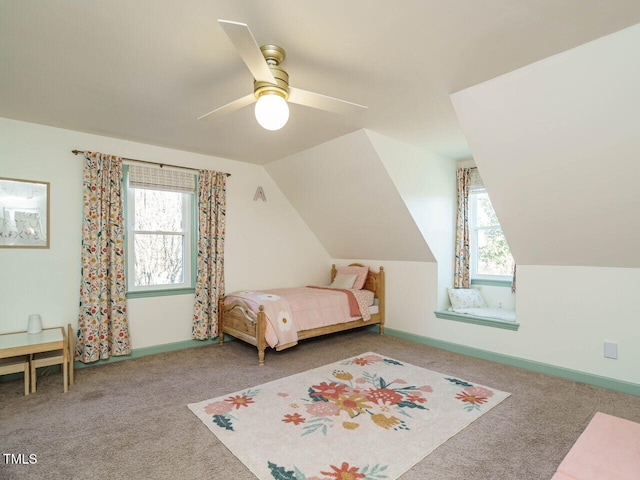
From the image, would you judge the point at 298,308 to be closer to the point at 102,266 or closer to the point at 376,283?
the point at 376,283

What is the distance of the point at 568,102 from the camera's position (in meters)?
2.35

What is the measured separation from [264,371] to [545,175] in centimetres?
311

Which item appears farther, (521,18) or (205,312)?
(205,312)

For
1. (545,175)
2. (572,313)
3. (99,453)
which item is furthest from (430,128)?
(99,453)

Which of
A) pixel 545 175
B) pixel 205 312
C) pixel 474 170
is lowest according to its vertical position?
pixel 205 312

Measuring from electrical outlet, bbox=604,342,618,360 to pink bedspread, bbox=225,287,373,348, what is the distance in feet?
8.30

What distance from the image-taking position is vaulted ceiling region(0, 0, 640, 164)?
178 centimetres

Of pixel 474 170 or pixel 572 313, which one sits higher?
pixel 474 170

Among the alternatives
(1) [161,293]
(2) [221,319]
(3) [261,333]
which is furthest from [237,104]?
(2) [221,319]

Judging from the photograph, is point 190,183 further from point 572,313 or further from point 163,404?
point 572,313

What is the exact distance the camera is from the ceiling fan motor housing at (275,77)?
6.68ft

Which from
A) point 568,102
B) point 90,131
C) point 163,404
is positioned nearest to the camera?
point 568,102

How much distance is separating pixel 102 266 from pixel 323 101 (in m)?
2.95

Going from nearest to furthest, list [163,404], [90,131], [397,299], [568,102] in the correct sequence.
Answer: [568,102] → [163,404] → [90,131] → [397,299]
